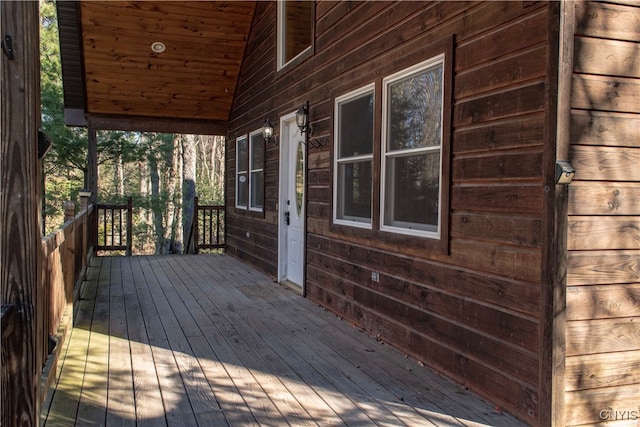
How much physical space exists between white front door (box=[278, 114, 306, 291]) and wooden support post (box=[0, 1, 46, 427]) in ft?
13.1

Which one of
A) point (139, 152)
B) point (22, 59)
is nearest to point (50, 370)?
point (22, 59)

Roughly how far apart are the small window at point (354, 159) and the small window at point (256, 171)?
Answer: 2.71m

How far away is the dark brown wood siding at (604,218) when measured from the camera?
228cm

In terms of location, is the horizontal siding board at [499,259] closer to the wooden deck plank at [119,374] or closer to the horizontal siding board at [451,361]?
the horizontal siding board at [451,361]

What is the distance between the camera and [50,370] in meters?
2.77

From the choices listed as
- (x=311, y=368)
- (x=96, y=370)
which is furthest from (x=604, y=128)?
(x=96, y=370)

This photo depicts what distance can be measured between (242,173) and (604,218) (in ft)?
22.2

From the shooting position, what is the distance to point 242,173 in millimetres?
8523

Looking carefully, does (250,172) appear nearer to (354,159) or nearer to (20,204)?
(354,159)

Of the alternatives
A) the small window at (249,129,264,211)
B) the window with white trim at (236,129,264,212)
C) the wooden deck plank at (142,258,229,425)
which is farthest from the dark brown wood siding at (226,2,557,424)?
the window with white trim at (236,129,264,212)

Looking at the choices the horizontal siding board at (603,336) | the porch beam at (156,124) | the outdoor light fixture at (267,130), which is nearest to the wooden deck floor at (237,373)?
the horizontal siding board at (603,336)

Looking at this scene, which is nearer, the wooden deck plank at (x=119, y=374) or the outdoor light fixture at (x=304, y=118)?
the wooden deck plank at (x=119, y=374)

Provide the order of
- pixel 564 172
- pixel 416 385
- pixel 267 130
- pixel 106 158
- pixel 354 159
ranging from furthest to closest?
1. pixel 106 158
2. pixel 267 130
3. pixel 354 159
4. pixel 416 385
5. pixel 564 172

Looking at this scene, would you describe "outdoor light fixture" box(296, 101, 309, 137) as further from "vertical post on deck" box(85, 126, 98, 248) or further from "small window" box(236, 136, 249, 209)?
"vertical post on deck" box(85, 126, 98, 248)
